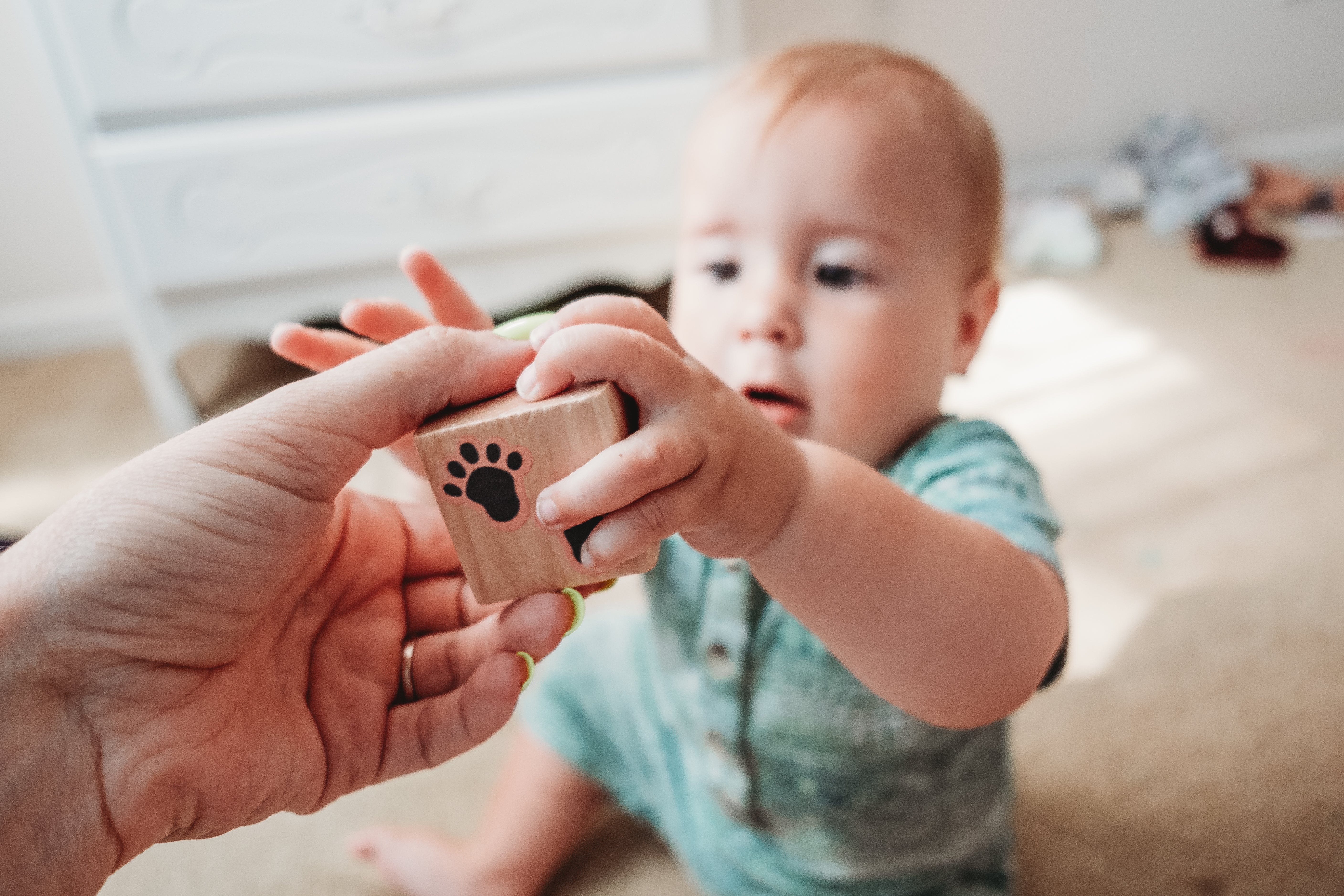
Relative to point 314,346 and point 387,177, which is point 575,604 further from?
point 387,177

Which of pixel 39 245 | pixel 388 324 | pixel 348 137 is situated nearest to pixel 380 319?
pixel 388 324

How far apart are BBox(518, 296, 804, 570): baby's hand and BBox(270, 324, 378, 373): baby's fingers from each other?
24 centimetres

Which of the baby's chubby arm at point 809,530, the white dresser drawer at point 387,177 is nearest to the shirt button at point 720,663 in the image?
the baby's chubby arm at point 809,530

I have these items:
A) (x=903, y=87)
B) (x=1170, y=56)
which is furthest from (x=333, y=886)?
(x=1170, y=56)

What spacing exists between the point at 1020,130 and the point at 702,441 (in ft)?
6.33

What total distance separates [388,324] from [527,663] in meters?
0.25

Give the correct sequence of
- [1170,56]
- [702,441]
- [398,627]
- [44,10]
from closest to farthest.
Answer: [702,441] → [398,627] → [44,10] → [1170,56]

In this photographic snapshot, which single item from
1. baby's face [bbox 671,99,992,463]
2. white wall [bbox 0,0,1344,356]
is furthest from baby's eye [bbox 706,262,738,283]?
white wall [bbox 0,0,1344,356]

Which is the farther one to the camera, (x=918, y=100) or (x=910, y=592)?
(x=918, y=100)

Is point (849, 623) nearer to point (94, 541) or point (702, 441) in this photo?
point (702, 441)

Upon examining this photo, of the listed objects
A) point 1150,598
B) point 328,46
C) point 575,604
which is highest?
point 328,46

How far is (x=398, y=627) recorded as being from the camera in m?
0.59

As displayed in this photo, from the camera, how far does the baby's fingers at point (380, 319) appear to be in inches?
23.3

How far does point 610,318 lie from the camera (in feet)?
1.40
